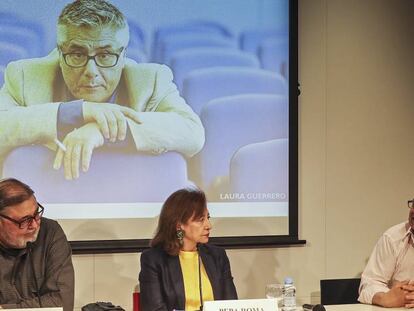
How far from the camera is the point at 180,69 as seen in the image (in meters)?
4.04

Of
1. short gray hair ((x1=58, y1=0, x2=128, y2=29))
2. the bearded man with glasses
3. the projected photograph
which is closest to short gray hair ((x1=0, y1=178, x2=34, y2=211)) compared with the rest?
the bearded man with glasses

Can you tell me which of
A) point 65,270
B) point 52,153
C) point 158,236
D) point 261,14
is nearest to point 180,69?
point 261,14

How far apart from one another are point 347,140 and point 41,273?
214 cm

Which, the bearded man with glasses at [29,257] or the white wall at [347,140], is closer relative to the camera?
the bearded man with glasses at [29,257]

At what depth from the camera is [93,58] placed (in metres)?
3.88

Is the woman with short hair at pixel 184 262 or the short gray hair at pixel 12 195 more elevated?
the short gray hair at pixel 12 195

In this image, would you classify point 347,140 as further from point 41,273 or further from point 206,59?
point 41,273

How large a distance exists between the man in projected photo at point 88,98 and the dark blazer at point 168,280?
867 millimetres

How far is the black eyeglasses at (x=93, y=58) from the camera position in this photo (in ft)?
12.6

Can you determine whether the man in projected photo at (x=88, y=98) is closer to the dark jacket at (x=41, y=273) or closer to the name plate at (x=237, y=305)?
the dark jacket at (x=41, y=273)

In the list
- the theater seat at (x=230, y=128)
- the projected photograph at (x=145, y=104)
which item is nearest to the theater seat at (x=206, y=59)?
the projected photograph at (x=145, y=104)

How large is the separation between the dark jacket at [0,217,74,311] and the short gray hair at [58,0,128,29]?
1.29 meters

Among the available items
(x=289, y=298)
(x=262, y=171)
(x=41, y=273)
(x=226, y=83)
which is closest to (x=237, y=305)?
(x=289, y=298)

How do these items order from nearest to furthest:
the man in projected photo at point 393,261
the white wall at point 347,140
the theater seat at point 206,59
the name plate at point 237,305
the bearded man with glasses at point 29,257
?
1. the name plate at point 237,305
2. the bearded man with glasses at point 29,257
3. the man in projected photo at point 393,261
4. the theater seat at point 206,59
5. the white wall at point 347,140
